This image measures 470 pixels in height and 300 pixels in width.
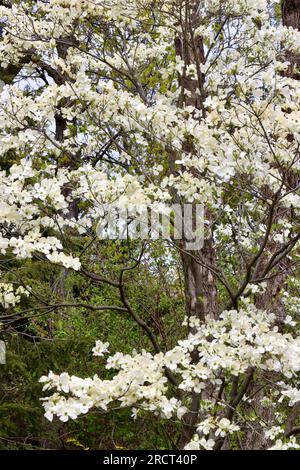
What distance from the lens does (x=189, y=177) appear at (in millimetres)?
3682

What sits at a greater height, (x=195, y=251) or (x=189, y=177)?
(x=189, y=177)

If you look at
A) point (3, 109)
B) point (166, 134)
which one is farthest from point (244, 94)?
point (3, 109)

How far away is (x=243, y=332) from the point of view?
10.8 feet

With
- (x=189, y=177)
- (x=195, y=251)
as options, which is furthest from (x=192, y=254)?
(x=189, y=177)

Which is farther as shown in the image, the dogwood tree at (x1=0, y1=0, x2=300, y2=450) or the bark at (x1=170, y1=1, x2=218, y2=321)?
the bark at (x1=170, y1=1, x2=218, y2=321)

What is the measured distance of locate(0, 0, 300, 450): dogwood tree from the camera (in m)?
3.18

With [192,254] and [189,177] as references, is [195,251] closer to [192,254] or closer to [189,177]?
[192,254]

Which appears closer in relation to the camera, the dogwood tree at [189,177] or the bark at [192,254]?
the dogwood tree at [189,177]

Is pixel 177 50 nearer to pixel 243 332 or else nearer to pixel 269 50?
pixel 269 50

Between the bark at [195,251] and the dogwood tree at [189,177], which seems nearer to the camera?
the dogwood tree at [189,177]

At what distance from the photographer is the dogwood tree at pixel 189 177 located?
3.18 m

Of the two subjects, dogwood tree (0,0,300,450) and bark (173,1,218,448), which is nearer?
dogwood tree (0,0,300,450)

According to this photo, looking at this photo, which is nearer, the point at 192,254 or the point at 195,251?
the point at 195,251

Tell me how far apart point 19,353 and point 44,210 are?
2344 mm
